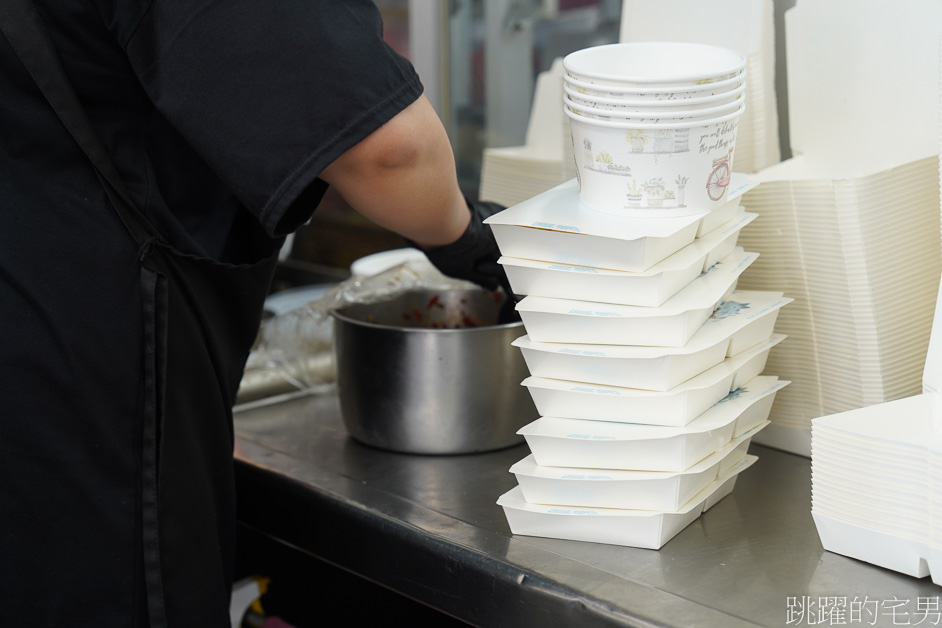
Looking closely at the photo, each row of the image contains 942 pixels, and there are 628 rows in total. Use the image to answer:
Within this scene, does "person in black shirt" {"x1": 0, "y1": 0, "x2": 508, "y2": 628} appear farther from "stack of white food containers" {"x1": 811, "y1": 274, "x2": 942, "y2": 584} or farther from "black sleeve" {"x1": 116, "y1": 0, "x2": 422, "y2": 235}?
"stack of white food containers" {"x1": 811, "y1": 274, "x2": 942, "y2": 584}

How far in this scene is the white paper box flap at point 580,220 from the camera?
879 millimetres

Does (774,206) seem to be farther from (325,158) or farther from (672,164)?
(325,158)

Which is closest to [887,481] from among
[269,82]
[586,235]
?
[586,235]

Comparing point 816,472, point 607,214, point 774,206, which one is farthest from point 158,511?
point 774,206

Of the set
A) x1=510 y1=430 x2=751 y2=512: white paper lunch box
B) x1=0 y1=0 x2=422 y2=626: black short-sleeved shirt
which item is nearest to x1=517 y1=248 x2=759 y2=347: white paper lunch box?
x1=510 y1=430 x2=751 y2=512: white paper lunch box

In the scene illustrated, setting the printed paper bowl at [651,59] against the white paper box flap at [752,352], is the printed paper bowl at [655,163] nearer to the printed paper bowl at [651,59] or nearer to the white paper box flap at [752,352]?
the printed paper bowl at [651,59]

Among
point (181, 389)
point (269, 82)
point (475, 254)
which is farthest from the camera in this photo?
point (475, 254)

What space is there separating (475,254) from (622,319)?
309 millimetres

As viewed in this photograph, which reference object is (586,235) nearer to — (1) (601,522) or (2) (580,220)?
(2) (580,220)

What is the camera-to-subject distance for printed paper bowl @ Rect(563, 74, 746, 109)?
0.86m

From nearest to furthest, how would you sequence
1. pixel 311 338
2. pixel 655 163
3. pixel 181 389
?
pixel 655 163
pixel 181 389
pixel 311 338

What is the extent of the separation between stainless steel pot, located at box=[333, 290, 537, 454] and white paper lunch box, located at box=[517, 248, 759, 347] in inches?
8.7

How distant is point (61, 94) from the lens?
2.87 ft

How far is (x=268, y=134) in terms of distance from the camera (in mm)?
800
